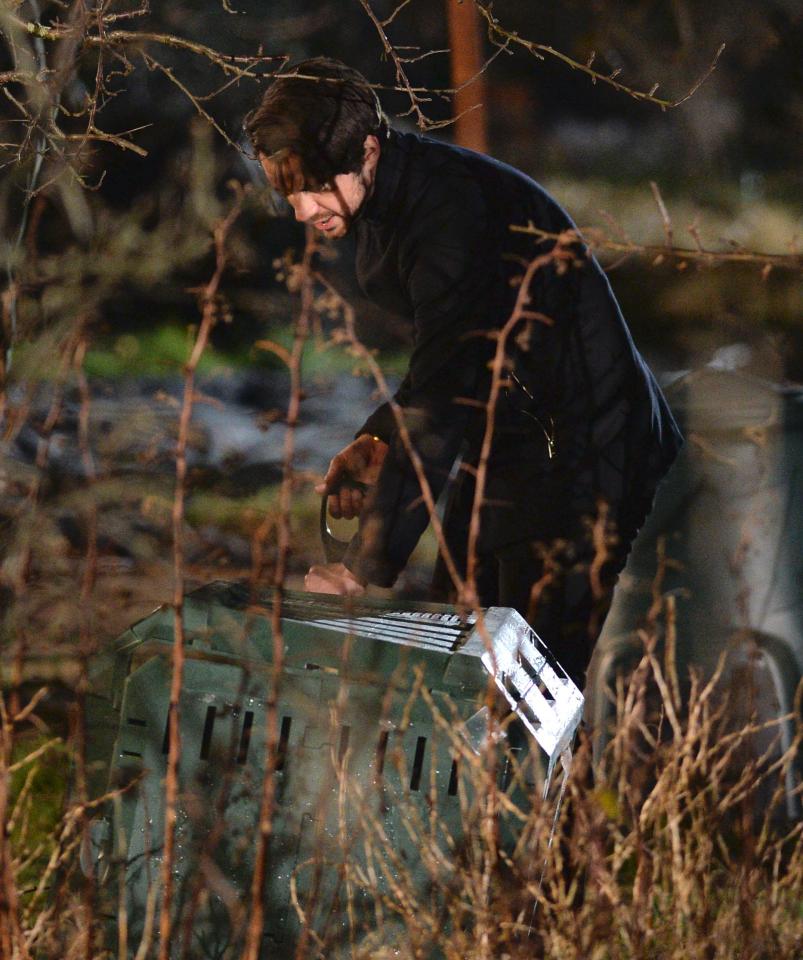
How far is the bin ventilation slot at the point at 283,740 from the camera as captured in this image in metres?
1.87

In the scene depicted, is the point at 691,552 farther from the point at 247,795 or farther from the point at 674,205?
the point at 674,205

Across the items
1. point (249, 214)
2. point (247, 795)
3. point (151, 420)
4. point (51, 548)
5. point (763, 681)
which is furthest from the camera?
point (249, 214)

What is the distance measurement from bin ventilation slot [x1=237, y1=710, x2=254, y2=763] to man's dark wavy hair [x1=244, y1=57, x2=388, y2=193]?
1149 millimetres

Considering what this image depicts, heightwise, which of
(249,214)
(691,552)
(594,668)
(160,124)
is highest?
(160,124)

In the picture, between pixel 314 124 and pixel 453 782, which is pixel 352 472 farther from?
pixel 453 782

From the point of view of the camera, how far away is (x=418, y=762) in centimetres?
188

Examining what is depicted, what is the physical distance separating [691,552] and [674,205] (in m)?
4.21

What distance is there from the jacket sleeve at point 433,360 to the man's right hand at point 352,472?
0.09m

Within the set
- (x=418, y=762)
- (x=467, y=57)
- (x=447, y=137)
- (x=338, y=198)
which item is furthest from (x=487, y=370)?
(x=447, y=137)

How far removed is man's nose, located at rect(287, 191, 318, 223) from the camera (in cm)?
251

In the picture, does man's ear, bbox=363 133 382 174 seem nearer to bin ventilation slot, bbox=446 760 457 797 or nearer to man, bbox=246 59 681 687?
man, bbox=246 59 681 687

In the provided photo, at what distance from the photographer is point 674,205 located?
757cm

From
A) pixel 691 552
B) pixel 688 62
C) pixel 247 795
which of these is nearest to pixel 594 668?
pixel 691 552

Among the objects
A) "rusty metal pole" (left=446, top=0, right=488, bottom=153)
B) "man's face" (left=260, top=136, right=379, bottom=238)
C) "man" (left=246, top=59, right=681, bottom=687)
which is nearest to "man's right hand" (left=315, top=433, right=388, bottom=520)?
"man" (left=246, top=59, right=681, bottom=687)
